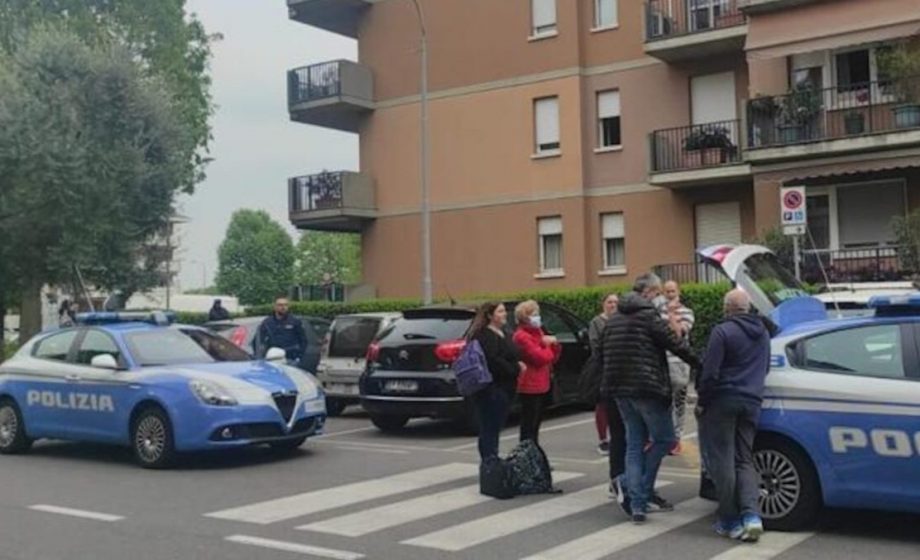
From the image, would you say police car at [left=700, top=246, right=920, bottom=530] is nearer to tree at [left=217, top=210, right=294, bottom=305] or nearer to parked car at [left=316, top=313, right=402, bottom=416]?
parked car at [left=316, top=313, right=402, bottom=416]

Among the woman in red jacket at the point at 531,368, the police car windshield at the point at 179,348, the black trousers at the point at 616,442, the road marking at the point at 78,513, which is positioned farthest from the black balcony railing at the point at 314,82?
the black trousers at the point at 616,442

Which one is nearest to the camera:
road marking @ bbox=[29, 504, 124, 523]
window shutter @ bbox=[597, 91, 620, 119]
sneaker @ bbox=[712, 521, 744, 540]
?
sneaker @ bbox=[712, 521, 744, 540]

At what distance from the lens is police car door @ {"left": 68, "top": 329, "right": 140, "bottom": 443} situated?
37.3 feet

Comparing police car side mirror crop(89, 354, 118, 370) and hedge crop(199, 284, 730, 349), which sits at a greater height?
hedge crop(199, 284, 730, 349)

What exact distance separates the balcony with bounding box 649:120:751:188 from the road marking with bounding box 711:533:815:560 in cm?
1825

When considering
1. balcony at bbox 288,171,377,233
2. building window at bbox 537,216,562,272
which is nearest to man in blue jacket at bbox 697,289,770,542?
building window at bbox 537,216,562,272

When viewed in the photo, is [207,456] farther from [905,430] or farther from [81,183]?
[81,183]

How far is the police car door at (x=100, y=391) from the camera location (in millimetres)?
11383

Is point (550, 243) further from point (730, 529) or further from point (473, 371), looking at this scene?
point (730, 529)

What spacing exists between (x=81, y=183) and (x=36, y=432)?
13624mm

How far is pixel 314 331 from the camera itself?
18016mm

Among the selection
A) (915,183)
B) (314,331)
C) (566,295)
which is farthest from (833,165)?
(314,331)

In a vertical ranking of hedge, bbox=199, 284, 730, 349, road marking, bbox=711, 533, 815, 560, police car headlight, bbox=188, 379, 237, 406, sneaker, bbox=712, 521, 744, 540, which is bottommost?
road marking, bbox=711, 533, 815, 560

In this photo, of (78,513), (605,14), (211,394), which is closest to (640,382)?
(78,513)
